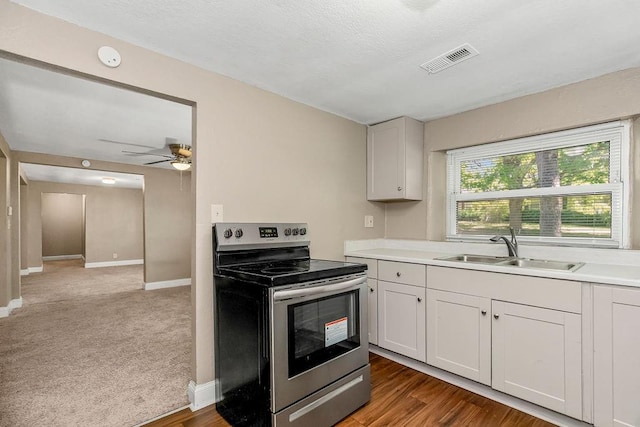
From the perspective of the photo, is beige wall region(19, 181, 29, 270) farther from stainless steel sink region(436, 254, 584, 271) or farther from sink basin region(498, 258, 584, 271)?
sink basin region(498, 258, 584, 271)

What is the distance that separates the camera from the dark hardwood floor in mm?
1821

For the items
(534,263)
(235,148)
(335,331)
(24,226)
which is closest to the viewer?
(335,331)

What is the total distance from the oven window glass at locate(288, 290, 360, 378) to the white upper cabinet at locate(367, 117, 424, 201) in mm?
1316

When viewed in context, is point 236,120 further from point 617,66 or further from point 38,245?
point 38,245

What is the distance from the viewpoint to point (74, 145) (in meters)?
4.11

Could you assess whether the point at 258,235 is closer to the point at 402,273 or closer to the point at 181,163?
the point at 402,273

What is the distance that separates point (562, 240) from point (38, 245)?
1016 centimetres

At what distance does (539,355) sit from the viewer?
1.83 meters

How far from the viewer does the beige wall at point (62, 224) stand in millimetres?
9461

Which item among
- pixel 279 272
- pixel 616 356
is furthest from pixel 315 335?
pixel 616 356

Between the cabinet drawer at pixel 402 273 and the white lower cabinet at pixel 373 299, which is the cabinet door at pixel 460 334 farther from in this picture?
the white lower cabinet at pixel 373 299

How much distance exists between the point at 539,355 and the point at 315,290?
1385 mm

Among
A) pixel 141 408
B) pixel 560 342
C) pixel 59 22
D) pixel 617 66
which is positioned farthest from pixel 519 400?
pixel 59 22

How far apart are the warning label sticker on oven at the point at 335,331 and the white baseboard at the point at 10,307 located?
459 cm
